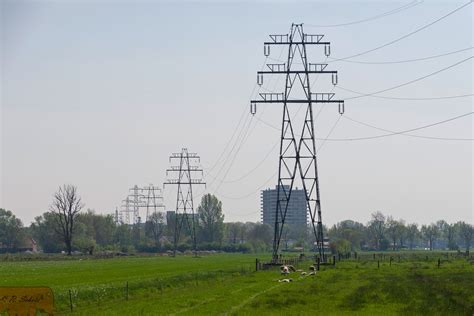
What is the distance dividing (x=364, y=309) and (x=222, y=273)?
42.5 metres

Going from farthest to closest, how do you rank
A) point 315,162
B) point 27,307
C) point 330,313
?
point 315,162 → point 330,313 → point 27,307

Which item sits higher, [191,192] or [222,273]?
[191,192]

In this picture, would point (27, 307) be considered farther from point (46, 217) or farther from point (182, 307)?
point (46, 217)

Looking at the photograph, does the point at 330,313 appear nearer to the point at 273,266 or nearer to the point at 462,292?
the point at 462,292

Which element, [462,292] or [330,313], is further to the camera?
[462,292]

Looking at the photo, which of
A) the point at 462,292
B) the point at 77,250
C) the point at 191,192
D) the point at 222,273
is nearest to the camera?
the point at 462,292

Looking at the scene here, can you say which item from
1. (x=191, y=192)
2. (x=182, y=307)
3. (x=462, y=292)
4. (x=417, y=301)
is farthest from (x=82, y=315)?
(x=191, y=192)

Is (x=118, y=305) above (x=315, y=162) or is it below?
below

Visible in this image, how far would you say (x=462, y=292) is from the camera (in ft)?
144

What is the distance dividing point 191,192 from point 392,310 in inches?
4149

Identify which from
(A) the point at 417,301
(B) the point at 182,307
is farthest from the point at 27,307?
(A) the point at 417,301

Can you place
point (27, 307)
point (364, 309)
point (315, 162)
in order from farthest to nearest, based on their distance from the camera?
point (315, 162)
point (364, 309)
point (27, 307)

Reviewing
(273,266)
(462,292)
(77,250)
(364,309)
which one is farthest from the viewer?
(77,250)

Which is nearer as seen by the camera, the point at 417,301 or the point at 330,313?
the point at 330,313
